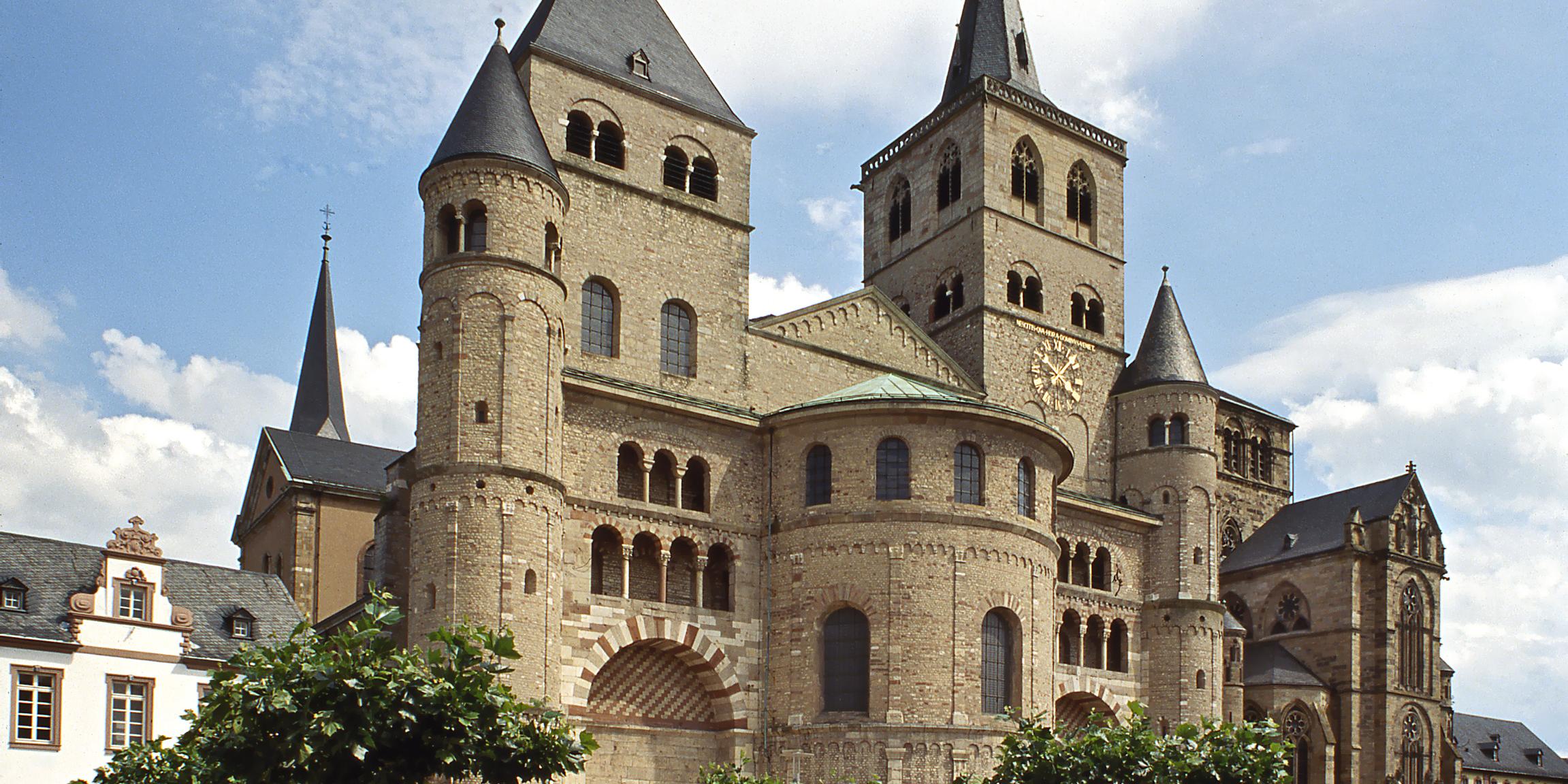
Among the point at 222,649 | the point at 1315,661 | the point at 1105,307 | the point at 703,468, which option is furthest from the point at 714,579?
the point at 1315,661

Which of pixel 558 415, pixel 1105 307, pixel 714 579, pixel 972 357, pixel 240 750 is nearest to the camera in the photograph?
pixel 240 750

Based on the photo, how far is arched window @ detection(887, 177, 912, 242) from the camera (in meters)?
59.3

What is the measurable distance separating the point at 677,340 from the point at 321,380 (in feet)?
102

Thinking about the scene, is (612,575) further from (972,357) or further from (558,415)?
(972,357)

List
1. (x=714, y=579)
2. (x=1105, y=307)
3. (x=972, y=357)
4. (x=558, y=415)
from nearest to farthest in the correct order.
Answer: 1. (x=558, y=415)
2. (x=714, y=579)
3. (x=972, y=357)
4. (x=1105, y=307)

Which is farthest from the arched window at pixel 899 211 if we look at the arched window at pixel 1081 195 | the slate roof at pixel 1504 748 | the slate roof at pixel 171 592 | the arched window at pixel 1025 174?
the slate roof at pixel 1504 748

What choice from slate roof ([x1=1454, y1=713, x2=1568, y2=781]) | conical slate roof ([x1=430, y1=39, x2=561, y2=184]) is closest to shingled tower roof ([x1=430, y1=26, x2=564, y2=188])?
conical slate roof ([x1=430, y1=39, x2=561, y2=184])

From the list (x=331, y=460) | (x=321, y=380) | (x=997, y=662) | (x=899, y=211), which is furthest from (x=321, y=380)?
(x=997, y=662)

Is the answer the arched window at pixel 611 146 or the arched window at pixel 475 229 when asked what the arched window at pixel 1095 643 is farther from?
the arched window at pixel 475 229

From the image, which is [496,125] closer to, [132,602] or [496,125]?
[496,125]

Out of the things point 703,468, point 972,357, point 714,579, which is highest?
point 972,357

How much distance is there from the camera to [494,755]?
889 inches

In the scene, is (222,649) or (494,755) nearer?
(494,755)

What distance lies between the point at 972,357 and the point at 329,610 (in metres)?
23.2
